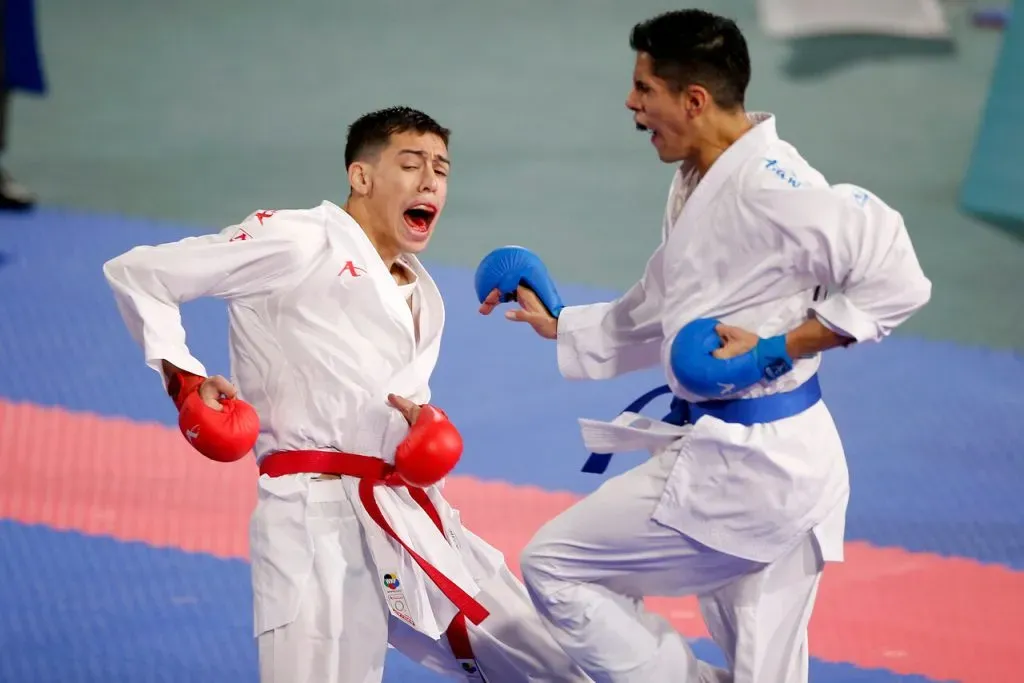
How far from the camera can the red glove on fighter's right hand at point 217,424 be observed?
10.9ft

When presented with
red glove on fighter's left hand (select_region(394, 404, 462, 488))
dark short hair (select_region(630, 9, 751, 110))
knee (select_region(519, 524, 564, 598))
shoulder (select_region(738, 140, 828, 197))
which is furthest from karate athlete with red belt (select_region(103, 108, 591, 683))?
shoulder (select_region(738, 140, 828, 197))

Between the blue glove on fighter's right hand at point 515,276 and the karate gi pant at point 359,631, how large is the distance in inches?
26.1

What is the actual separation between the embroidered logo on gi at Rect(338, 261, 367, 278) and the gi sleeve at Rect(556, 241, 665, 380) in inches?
22.6

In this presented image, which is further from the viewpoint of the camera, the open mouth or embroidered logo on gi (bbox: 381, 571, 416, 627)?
the open mouth

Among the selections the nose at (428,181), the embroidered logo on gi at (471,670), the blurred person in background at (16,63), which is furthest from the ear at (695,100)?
the blurred person in background at (16,63)

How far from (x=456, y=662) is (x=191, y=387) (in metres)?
1.07

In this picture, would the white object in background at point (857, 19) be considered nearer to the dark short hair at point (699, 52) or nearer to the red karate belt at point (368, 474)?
the dark short hair at point (699, 52)

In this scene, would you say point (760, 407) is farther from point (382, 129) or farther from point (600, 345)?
point (382, 129)

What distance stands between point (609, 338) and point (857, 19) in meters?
9.63

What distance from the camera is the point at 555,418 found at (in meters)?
6.47

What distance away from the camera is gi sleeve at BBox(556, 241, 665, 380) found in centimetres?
385

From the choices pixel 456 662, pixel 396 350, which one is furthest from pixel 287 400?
pixel 456 662

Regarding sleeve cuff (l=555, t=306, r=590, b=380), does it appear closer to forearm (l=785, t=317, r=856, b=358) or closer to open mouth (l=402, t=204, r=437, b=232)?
open mouth (l=402, t=204, r=437, b=232)

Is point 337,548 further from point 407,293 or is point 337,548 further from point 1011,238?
point 1011,238
